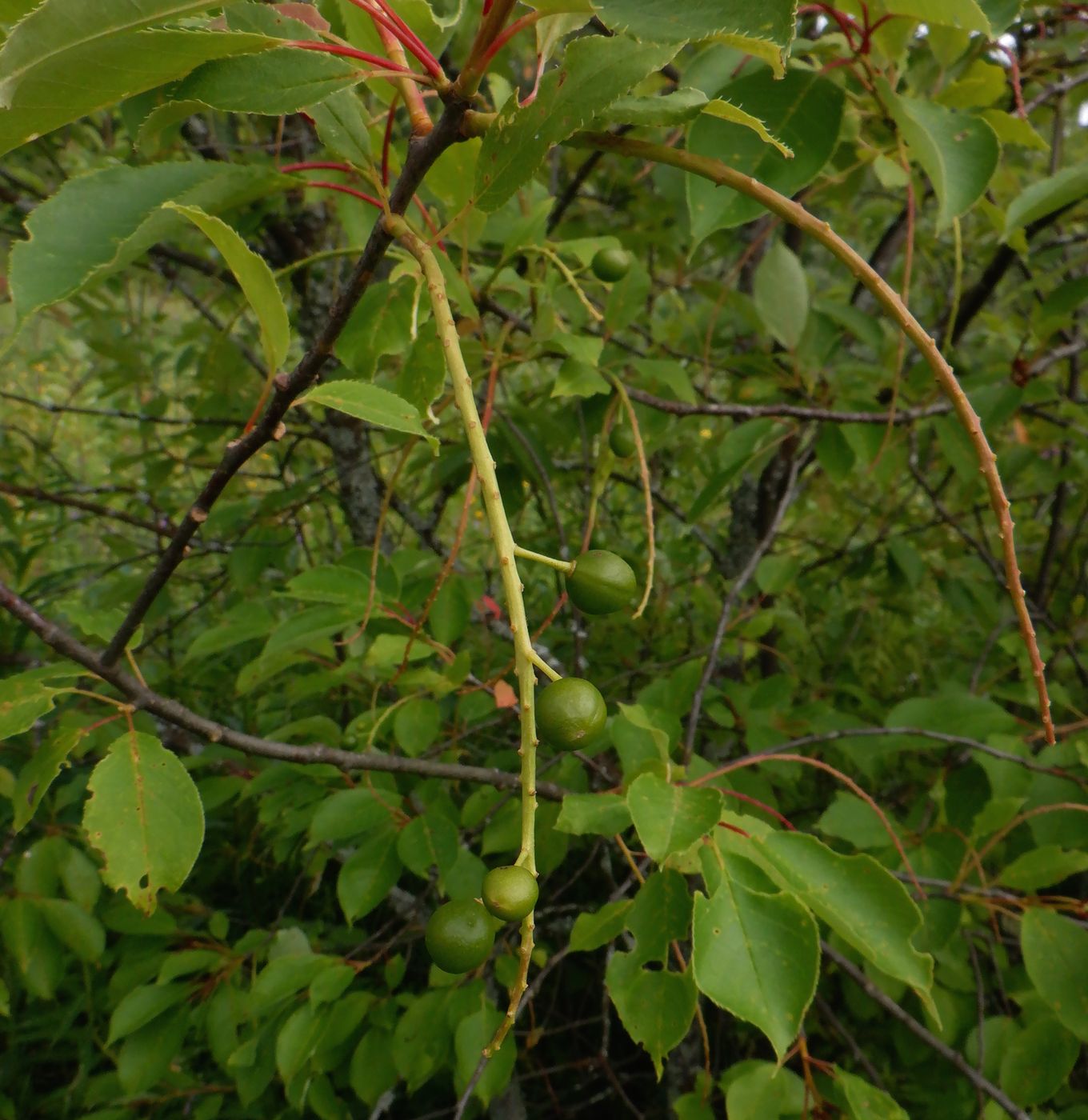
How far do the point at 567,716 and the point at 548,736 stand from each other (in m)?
0.02

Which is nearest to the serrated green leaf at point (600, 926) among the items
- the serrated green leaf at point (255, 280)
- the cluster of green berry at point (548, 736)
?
the cluster of green berry at point (548, 736)

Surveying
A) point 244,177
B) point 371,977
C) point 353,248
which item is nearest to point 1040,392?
point 353,248

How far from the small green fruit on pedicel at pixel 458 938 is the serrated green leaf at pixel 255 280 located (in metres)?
0.45

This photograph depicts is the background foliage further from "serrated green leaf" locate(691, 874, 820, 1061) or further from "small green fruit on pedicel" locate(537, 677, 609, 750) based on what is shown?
"small green fruit on pedicel" locate(537, 677, 609, 750)

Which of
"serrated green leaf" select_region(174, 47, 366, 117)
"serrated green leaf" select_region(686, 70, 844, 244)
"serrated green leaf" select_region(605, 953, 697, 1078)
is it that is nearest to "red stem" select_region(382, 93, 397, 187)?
"serrated green leaf" select_region(174, 47, 366, 117)

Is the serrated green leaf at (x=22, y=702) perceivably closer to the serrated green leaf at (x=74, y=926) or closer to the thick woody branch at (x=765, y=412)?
the serrated green leaf at (x=74, y=926)

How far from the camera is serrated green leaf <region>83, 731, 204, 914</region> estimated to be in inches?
31.2

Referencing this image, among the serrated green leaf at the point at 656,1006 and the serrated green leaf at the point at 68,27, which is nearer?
the serrated green leaf at the point at 68,27

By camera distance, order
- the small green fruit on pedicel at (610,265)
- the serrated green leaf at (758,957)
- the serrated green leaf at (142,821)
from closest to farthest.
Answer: the serrated green leaf at (758,957)
the serrated green leaf at (142,821)
the small green fruit on pedicel at (610,265)

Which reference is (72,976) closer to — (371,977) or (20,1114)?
(20,1114)

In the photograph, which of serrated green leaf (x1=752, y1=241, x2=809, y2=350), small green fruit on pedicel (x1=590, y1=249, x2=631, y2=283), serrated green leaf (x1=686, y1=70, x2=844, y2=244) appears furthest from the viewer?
serrated green leaf (x1=752, y1=241, x2=809, y2=350)

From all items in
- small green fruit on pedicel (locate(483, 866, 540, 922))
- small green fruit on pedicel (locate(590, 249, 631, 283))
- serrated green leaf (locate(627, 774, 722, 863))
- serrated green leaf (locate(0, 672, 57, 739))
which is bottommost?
serrated green leaf (locate(0, 672, 57, 739))

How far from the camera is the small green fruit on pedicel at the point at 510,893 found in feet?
1.68

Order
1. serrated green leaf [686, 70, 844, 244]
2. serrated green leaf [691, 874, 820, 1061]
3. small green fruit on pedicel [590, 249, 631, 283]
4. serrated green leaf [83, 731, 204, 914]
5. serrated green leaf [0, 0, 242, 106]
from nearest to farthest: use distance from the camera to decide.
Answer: serrated green leaf [0, 0, 242, 106]
serrated green leaf [691, 874, 820, 1061]
serrated green leaf [83, 731, 204, 914]
serrated green leaf [686, 70, 844, 244]
small green fruit on pedicel [590, 249, 631, 283]
